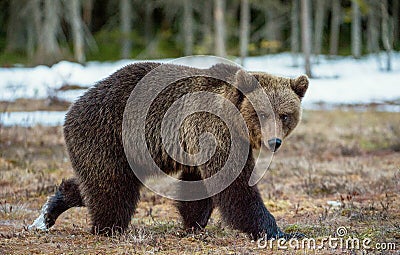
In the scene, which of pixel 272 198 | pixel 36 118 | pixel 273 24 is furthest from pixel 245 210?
pixel 273 24

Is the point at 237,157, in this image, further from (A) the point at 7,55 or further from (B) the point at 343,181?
(A) the point at 7,55

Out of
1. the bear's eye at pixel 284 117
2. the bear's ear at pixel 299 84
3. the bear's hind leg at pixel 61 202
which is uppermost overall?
the bear's ear at pixel 299 84

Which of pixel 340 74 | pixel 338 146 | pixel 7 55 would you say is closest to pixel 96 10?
pixel 7 55

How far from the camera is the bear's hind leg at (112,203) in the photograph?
20.3 ft

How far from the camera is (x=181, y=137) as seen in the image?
20.5 ft

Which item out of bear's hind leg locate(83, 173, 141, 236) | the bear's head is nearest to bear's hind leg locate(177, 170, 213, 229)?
bear's hind leg locate(83, 173, 141, 236)

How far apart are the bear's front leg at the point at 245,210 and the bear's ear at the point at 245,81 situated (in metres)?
0.88

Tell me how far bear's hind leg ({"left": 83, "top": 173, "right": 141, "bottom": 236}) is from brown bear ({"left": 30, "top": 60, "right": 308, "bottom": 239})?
0.01 m

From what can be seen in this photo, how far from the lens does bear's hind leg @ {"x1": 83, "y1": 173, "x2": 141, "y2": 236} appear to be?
6176 millimetres

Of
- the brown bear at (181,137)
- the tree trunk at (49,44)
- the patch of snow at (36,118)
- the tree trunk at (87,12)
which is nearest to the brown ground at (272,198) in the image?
the brown bear at (181,137)

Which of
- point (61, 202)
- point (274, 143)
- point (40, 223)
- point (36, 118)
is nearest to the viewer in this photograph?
point (274, 143)

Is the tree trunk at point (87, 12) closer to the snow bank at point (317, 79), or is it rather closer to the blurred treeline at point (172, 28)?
the blurred treeline at point (172, 28)

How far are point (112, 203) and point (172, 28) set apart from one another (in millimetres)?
38387

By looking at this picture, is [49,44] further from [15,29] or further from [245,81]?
[245,81]
